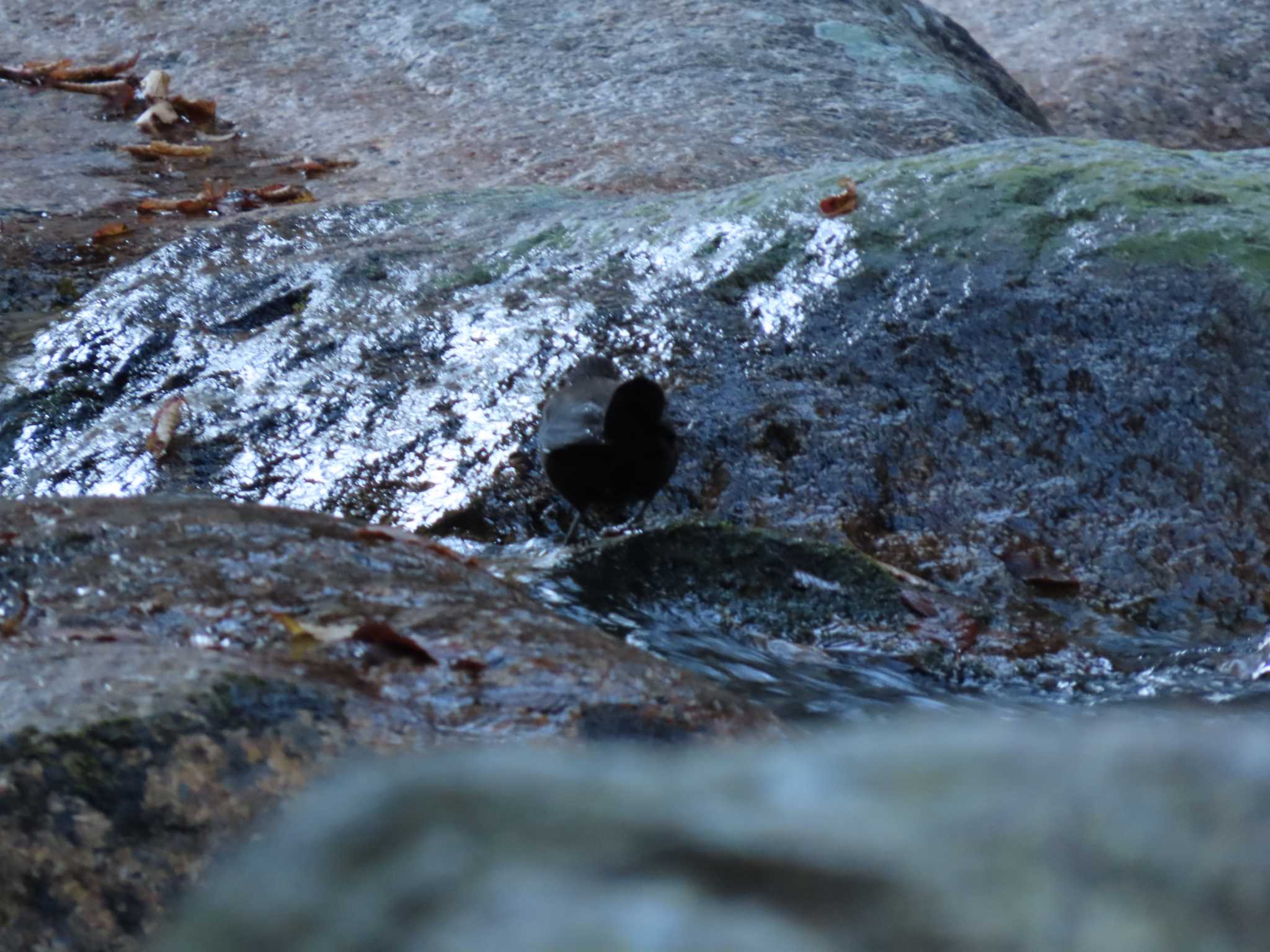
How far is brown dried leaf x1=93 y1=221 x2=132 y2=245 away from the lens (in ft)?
18.0

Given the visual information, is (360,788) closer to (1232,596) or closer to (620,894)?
(620,894)

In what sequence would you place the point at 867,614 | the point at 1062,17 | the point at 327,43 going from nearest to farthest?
the point at 867,614 → the point at 327,43 → the point at 1062,17

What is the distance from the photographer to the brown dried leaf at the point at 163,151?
704 centimetres

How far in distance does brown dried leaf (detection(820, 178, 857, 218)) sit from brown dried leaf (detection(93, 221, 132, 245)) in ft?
10.4

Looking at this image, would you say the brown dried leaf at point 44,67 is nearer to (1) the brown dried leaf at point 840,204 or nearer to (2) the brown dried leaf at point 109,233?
(2) the brown dried leaf at point 109,233

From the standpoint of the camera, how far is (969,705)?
2.70 meters

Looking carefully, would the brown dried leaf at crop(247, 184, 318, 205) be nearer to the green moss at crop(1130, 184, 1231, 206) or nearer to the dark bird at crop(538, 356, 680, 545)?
the dark bird at crop(538, 356, 680, 545)

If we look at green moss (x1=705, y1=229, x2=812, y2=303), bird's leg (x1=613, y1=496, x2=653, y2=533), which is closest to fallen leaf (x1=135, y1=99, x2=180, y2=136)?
green moss (x1=705, y1=229, x2=812, y2=303)

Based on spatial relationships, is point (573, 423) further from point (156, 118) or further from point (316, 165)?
point (156, 118)

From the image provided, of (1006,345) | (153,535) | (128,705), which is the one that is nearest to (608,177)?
(1006,345)

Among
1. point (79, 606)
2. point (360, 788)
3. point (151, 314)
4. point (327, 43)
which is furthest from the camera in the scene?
point (327, 43)

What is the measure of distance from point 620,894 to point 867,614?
83.0 inches

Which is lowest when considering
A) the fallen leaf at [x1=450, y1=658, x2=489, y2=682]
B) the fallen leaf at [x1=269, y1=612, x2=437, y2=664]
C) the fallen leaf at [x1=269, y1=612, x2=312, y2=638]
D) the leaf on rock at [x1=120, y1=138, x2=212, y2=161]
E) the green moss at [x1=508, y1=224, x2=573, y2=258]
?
the leaf on rock at [x1=120, y1=138, x2=212, y2=161]

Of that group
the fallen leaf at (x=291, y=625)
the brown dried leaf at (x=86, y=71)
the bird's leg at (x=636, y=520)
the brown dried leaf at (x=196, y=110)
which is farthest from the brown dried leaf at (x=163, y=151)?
the fallen leaf at (x=291, y=625)
